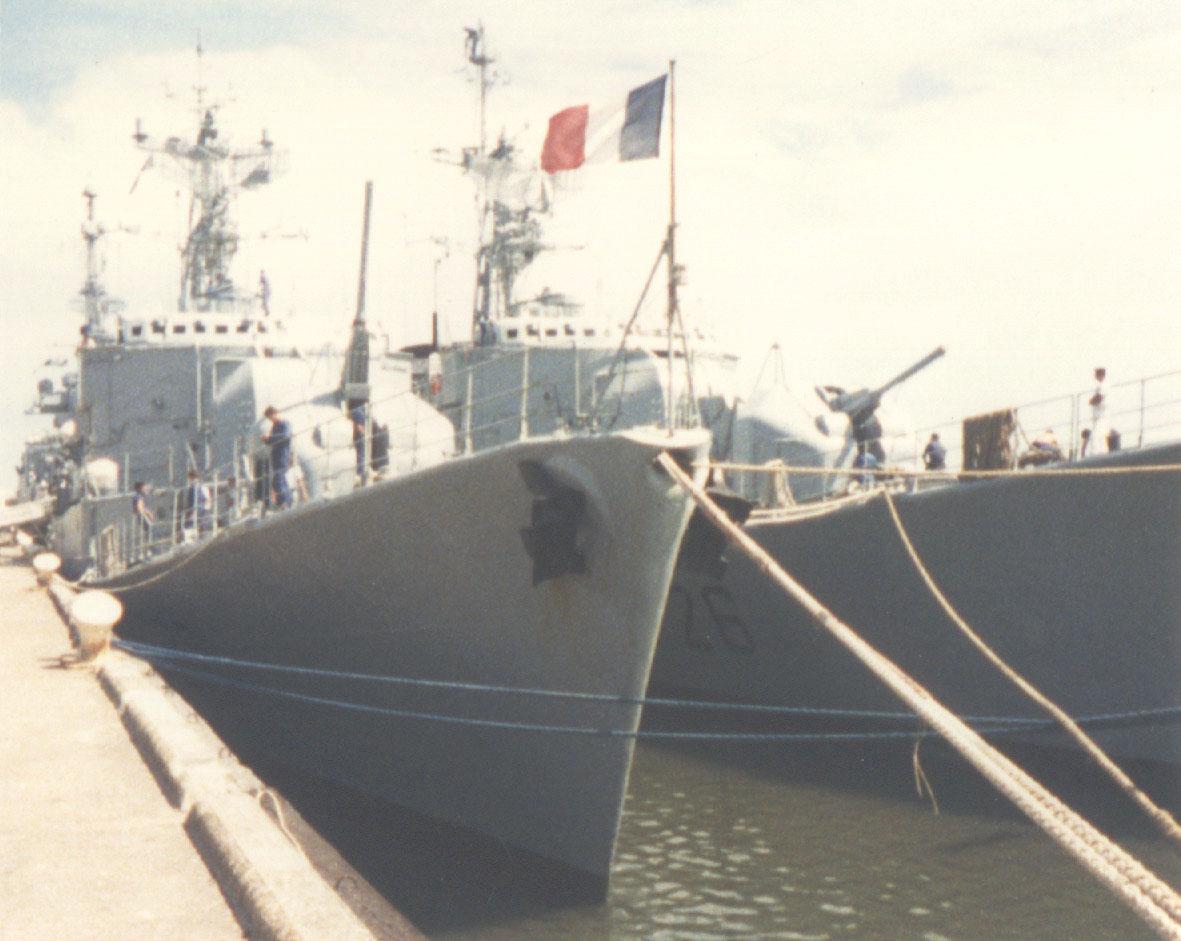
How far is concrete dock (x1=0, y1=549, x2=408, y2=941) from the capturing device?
3.11 meters

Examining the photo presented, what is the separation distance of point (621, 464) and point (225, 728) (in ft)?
14.5

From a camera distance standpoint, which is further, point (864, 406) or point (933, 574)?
point (864, 406)

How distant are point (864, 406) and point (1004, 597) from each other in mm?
4422

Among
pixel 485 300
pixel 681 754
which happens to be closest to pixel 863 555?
pixel 681 754

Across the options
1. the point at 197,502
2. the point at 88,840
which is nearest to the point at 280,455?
the point at 197,502

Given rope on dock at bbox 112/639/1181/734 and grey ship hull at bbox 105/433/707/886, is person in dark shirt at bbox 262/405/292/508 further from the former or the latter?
rope on dock at bbox 112/639/1181/734

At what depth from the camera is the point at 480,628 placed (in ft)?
19.3

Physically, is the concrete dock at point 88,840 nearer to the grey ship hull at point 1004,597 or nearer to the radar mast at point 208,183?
the grey ship hull at point 1004,597

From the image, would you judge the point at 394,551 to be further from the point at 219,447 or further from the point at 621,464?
the point at 219,447

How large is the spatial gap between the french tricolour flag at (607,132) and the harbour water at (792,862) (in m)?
3.07

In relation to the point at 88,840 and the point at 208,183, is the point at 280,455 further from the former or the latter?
the point at 208,183

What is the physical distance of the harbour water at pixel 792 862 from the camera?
17.4 feet

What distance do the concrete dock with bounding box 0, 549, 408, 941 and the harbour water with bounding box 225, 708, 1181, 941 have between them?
110 centimetres

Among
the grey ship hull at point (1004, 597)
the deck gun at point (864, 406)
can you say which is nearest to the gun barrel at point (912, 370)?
the deck gun at point (864, 406)
